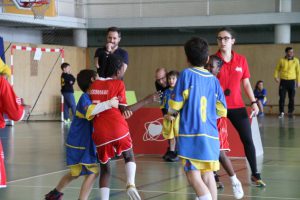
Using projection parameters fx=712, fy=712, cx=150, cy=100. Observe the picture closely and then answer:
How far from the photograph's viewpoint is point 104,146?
732cm

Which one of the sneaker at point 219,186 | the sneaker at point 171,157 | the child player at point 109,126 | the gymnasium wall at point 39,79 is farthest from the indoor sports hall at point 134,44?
the child player at point 109,126

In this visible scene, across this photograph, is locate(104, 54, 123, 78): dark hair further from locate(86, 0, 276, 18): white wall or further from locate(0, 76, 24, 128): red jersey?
locate(86, 0, 276, 18): white wall

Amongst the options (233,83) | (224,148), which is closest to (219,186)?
(224,148)

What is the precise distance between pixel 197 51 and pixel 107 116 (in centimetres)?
128

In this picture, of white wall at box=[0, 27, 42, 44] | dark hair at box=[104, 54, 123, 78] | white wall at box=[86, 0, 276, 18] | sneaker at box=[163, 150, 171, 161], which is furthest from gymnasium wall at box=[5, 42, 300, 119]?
dark hair at box=[104, 54, 123, 78]

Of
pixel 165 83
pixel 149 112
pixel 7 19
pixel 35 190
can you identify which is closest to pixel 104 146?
pixel 35 190

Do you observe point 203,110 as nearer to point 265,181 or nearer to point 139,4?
point 265,181

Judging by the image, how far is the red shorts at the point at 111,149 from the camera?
289 inches

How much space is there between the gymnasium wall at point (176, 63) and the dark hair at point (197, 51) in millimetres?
21743

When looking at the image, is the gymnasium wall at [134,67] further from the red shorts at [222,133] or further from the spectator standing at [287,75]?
the red shorts at [222,133]

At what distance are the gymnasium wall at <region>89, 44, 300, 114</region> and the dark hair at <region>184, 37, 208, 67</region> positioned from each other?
856 inches

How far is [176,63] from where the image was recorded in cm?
2975

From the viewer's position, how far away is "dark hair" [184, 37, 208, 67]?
6.65 meters

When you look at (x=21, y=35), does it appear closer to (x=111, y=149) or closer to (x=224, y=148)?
(x=224, y=148)
